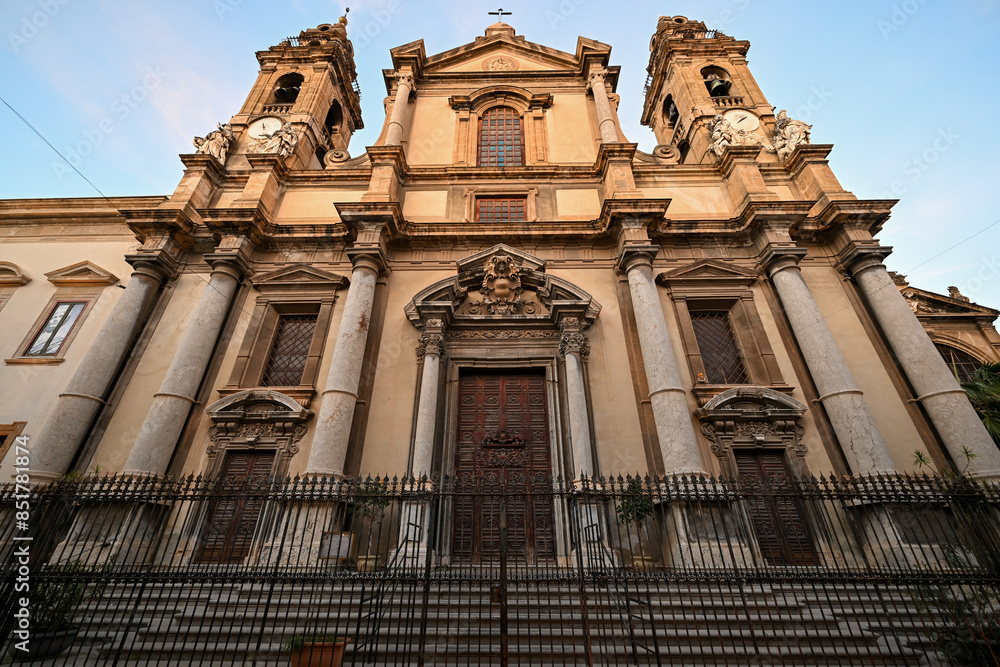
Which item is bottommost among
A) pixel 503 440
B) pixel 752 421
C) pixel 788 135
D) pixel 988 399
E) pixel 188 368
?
pixel 503 440

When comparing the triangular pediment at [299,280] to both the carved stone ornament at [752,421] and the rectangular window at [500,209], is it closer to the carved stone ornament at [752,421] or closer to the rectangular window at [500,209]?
the rectangular window at [500,209]

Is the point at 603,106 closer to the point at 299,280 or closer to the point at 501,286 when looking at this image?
the point at 501,286

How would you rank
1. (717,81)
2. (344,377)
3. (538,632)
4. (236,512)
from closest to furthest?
(538,632) < (236,512) < (344,377) < (717,81)

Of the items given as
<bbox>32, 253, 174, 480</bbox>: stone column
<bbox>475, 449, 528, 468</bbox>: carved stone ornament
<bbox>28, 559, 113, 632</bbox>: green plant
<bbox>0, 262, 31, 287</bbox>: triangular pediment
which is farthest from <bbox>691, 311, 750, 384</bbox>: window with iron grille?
<bbox>0, 262, 31, 287</bbox>: triangular pediment

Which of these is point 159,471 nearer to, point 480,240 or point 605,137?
point 480,240

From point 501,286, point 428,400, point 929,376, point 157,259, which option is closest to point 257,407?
point 428,400

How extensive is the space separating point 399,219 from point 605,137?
6.91m

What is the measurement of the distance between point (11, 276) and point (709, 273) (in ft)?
61.5

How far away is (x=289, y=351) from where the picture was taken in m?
11.6

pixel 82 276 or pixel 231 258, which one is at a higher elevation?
pixel 82 276

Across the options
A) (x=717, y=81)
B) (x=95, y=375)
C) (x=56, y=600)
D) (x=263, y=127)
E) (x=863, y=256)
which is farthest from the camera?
(x=717, y=81)

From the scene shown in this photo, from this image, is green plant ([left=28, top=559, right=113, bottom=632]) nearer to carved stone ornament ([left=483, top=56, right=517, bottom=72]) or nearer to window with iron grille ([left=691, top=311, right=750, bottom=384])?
window with iron grille ([left=691, top=311, right=750, bottom=384])

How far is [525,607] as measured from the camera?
19.0 ft

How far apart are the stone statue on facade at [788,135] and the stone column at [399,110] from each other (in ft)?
38.7
